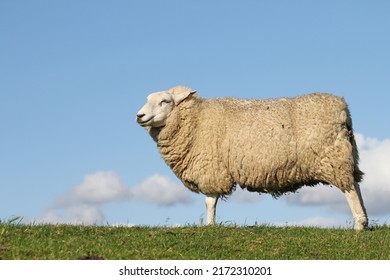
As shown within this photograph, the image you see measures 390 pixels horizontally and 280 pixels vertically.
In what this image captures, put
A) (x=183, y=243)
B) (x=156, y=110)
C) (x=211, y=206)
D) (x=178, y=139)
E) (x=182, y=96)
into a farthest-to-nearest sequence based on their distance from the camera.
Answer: (x=182, y=96) → (x=156, y=110) → (x=178, y=139) → (x=211, y=206) → (x=183, y=243)

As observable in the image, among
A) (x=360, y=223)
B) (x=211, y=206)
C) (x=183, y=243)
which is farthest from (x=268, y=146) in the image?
(x=183, y=243)

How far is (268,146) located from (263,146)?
11 cm

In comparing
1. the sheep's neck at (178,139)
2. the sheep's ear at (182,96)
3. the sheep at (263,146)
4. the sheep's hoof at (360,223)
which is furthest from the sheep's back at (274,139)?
the sheep's hoof at (360,223)

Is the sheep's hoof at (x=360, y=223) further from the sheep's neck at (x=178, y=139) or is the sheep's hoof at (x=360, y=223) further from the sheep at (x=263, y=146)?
the sheep's neck at (x=178, y=139)

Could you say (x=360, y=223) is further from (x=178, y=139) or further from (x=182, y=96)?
(x=182, y=96)

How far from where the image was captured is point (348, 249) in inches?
486

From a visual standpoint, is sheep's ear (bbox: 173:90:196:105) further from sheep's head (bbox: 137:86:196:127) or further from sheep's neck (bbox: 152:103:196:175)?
sheep's neck (bbox: 152:103:196:175)

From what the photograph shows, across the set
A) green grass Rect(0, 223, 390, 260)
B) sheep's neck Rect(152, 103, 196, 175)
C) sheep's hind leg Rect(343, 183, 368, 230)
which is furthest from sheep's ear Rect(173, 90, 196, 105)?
sheep's hind leg Rect(343, 183, 368, 230)

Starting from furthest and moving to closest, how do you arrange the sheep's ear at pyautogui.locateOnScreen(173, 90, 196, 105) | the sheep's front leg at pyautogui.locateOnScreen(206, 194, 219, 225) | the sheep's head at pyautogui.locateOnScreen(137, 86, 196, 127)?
the sheep's ear at pyautogui.locateOnScreen(173, 90, 196, 105) → the sheep's head at pyautogui.locateOnScreen(137, 86, 196, 127) → the sheep's front leg at pyautogui.locateOnScreen(206, 194, 219, 225)

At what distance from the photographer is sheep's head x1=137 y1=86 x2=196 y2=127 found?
16.5 metres

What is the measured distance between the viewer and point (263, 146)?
1567 centimetres
